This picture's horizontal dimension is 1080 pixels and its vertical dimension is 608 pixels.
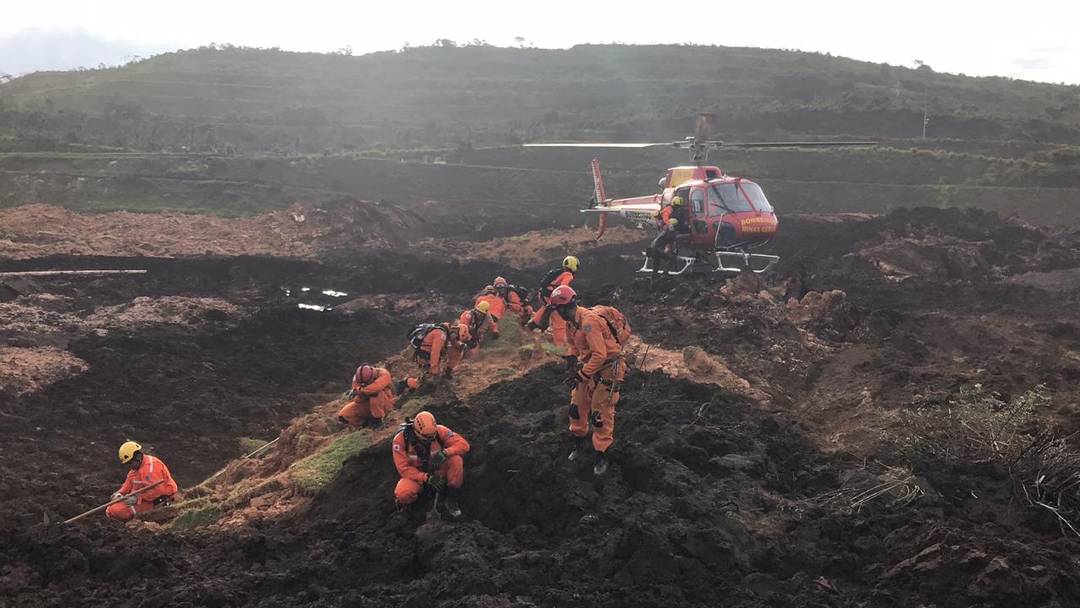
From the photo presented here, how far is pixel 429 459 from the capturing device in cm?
812

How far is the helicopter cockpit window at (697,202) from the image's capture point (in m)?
17.3

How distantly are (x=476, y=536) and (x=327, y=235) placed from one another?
20.9 meters

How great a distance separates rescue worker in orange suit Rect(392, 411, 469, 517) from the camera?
8.03 m

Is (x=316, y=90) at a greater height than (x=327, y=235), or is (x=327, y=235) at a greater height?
(x=316, y=90)

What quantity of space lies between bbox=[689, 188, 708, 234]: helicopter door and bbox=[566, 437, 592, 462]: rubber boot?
968cm

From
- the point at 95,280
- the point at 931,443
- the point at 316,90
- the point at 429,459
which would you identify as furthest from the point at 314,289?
the point at 316,90

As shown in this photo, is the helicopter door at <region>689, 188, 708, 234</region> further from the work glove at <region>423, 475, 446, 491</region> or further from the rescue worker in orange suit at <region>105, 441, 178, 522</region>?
the rescue worker in orange suit at <region>105, 441, 178, 522</region>

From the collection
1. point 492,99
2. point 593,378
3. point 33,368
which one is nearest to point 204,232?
point 33,368

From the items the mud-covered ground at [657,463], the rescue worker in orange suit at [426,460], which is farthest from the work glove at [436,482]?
the mud-covered ground at [657,463]

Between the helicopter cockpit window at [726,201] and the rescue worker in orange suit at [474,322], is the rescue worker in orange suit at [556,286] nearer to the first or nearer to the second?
the rescue worker in orange suit at [474,322]

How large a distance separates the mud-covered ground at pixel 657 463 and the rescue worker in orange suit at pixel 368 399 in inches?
34.0

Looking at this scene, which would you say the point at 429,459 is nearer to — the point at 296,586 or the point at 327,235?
the point at 296,586

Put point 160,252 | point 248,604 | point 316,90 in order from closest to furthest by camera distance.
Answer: point 248,604, point 160,252, point 316,90

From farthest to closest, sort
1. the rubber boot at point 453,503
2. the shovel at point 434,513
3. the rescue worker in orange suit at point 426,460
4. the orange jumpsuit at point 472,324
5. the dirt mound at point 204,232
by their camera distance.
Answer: the dirt mound at point 204,232 < the orange jumpsuit at point 472,324 < the rescue worker in orange suit at point 426,460 < the rubber boot at point 453,503 < the shovel at point 434,513
